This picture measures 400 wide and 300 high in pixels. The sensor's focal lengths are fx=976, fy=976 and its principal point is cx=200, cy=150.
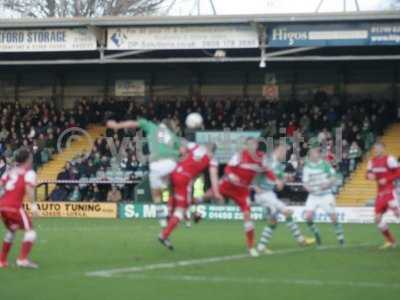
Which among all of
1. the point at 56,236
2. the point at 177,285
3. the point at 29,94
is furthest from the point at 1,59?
the point at 177,285

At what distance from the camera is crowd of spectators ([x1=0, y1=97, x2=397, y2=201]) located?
33.6 meters

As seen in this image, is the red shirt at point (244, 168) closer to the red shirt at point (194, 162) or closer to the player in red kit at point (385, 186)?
the red shirt at point (194, 162)

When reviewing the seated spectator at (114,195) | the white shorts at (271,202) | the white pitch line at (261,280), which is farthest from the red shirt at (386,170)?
the seated spectator at (114,195)

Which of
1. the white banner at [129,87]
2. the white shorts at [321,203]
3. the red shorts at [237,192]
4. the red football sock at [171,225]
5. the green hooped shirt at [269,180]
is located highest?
the white banner at [129,87]

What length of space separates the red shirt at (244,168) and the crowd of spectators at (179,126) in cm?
1523

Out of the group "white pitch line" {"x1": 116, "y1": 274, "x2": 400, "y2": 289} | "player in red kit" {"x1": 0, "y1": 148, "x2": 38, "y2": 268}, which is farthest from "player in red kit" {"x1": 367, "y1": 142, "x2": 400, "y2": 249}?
"player in red kit" {"x1": 0, "y1": 148, "x2": 38, "y2": 268}

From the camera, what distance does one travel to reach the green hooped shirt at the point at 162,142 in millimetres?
17312

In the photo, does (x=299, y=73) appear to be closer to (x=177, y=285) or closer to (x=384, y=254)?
(x=384, y=254)

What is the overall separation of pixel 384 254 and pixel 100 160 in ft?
62.6

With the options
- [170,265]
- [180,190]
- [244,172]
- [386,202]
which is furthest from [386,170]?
[170,265]

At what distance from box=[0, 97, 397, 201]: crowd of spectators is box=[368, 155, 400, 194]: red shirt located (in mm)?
13140

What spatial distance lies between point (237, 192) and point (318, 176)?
2349 mm

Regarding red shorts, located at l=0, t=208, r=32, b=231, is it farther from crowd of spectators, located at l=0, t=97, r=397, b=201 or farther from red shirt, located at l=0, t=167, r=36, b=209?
crowd of spectators, located at l=0, t=97, r=397, b=201

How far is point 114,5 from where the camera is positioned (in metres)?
54.5
